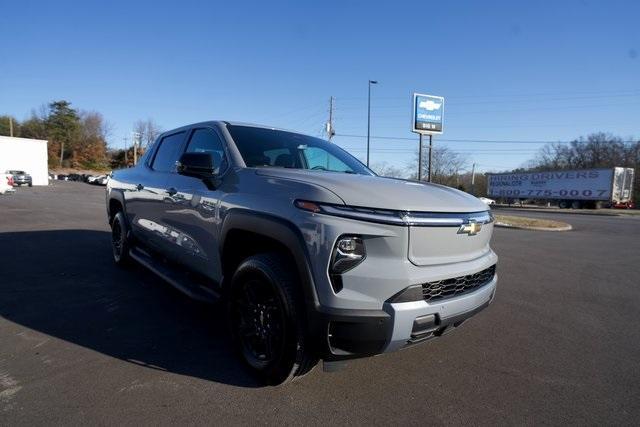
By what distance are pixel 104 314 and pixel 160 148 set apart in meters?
2.10

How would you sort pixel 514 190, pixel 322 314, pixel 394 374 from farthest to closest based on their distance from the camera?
pixel 514 190 < pixel 394 374 < pixel 322 314

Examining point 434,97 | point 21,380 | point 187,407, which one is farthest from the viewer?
point 434,97

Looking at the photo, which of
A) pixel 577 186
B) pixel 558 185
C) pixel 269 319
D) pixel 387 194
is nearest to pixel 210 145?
pixel 269 319

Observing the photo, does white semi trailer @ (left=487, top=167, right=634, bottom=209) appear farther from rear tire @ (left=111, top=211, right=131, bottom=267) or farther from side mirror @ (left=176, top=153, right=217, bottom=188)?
side mirror @ (left=176, top=153, right=217, bottom=188)

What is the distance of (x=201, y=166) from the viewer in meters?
3.24

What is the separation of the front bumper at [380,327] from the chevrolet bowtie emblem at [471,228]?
54cm

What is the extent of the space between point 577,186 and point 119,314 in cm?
4430

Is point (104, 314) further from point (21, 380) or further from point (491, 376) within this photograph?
point (491, 376)

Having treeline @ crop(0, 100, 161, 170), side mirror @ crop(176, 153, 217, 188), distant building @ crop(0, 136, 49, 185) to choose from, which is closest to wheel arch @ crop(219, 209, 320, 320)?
side mirror @ crop(176, 153, 217, 188)

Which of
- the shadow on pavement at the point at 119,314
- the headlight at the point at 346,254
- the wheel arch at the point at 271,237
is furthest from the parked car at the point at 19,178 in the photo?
the headlight at the point at 346,254

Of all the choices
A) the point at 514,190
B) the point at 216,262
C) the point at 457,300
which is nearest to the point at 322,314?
the point at 457,300

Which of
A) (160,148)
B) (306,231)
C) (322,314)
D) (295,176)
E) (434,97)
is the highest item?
(434,97)

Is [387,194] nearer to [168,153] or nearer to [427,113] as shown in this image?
[168,153]

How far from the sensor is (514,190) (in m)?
46.2
